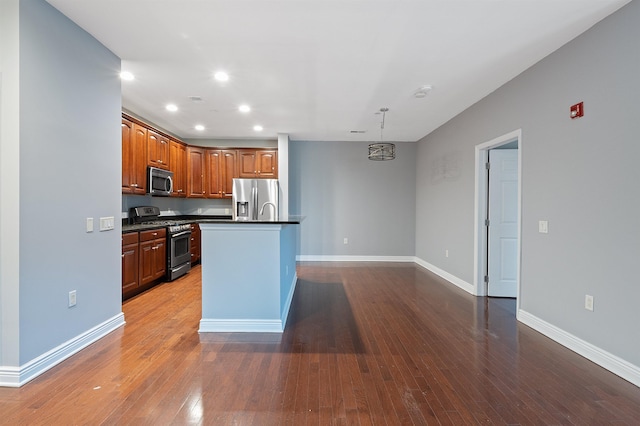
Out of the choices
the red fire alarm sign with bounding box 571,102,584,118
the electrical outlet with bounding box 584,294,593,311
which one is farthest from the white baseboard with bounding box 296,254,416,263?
the red fire alarm sign with bounding box 571,102,584,118

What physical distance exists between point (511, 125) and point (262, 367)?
369cm

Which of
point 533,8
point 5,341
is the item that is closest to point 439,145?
point 533,8

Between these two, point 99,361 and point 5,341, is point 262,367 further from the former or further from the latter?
point 5,341

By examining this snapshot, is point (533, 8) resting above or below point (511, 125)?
above

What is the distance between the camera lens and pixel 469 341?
2.88 meters

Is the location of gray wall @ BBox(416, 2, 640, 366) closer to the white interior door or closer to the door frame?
the door frame

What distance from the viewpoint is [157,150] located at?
17.2 feet

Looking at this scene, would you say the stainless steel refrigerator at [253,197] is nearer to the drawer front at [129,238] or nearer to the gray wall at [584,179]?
the drawer front at [129,238]

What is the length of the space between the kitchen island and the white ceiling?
1708 millimetres

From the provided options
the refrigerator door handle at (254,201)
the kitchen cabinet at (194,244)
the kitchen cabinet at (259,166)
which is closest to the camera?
the kitchen cabinet at (194,244)

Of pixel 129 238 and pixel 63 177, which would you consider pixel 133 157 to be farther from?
pixel 63 177

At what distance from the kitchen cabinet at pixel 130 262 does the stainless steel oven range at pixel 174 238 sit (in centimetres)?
82

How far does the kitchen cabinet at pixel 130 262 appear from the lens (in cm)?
386

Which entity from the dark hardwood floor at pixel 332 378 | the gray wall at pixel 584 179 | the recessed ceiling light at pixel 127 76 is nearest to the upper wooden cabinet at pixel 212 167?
the recessed ceiling light at pixel 127 76
